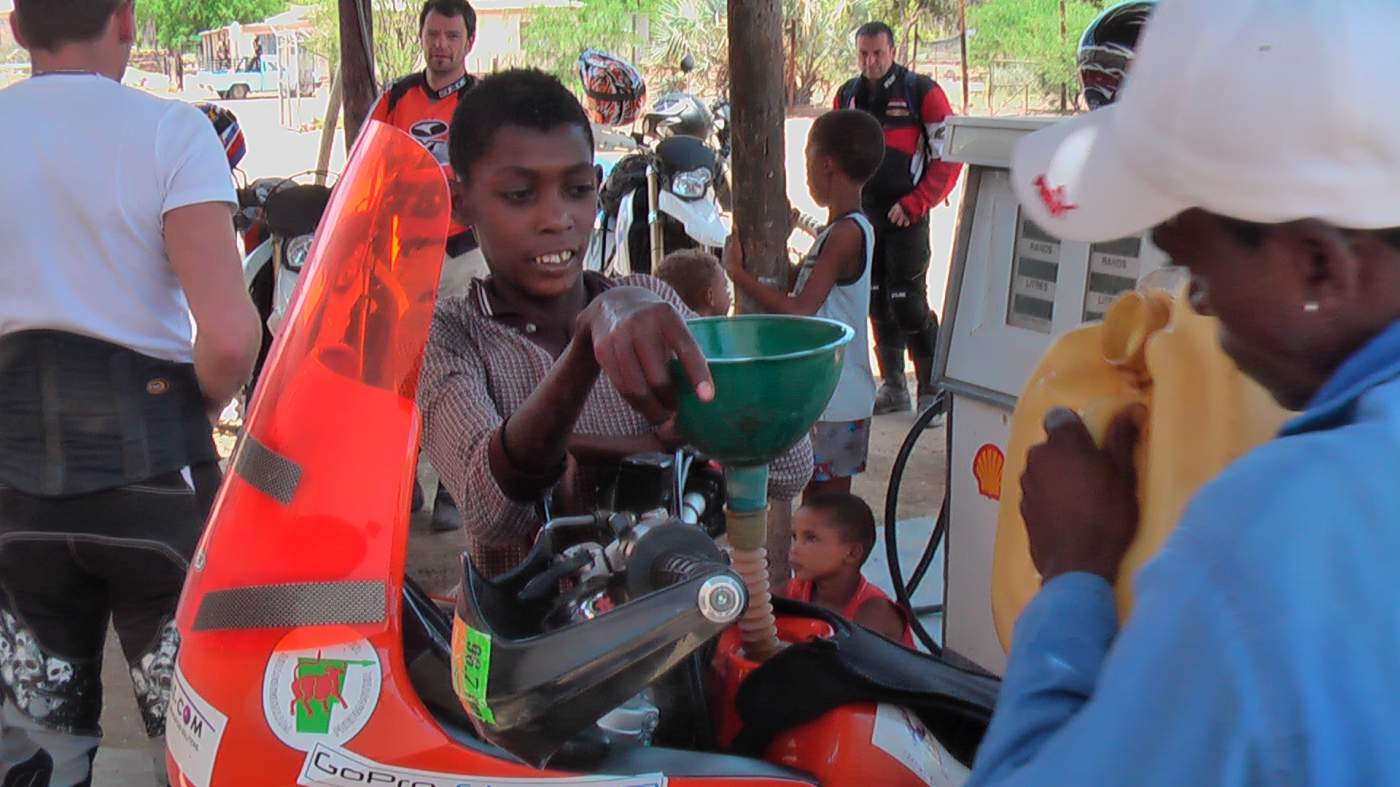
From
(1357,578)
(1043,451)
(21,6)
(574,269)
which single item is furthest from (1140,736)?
(21,6)

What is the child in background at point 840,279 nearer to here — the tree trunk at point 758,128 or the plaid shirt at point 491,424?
the tree trunk at point 758,128

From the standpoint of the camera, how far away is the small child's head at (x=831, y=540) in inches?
131

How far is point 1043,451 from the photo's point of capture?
3.66ft

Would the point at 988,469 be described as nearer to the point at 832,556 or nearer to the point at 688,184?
the point at 832,556

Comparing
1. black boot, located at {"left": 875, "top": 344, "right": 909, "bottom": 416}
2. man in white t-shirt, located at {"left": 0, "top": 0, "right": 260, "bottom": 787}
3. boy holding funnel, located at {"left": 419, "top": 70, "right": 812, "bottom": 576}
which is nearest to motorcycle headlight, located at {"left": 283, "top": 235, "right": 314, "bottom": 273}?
man in white t-shirt, located at {"left": 0, "top": 0, "right": 260, "bottom": 787}

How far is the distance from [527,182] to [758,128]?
6.40 ft

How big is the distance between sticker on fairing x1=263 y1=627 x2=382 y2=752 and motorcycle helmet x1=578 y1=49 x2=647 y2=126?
27.9ft

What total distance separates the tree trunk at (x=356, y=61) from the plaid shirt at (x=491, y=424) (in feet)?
14.7

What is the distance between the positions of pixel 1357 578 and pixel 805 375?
66 cm

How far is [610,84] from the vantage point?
9.77 metres

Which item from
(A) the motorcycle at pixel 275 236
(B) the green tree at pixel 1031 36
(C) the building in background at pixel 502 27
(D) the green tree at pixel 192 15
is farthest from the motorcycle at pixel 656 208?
(D) the green tree at pixel 192 15

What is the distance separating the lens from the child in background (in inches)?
165

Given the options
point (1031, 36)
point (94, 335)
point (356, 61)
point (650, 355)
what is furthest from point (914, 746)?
point (1031, 36)

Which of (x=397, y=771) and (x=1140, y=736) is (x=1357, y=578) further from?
(x=397, y=771)
